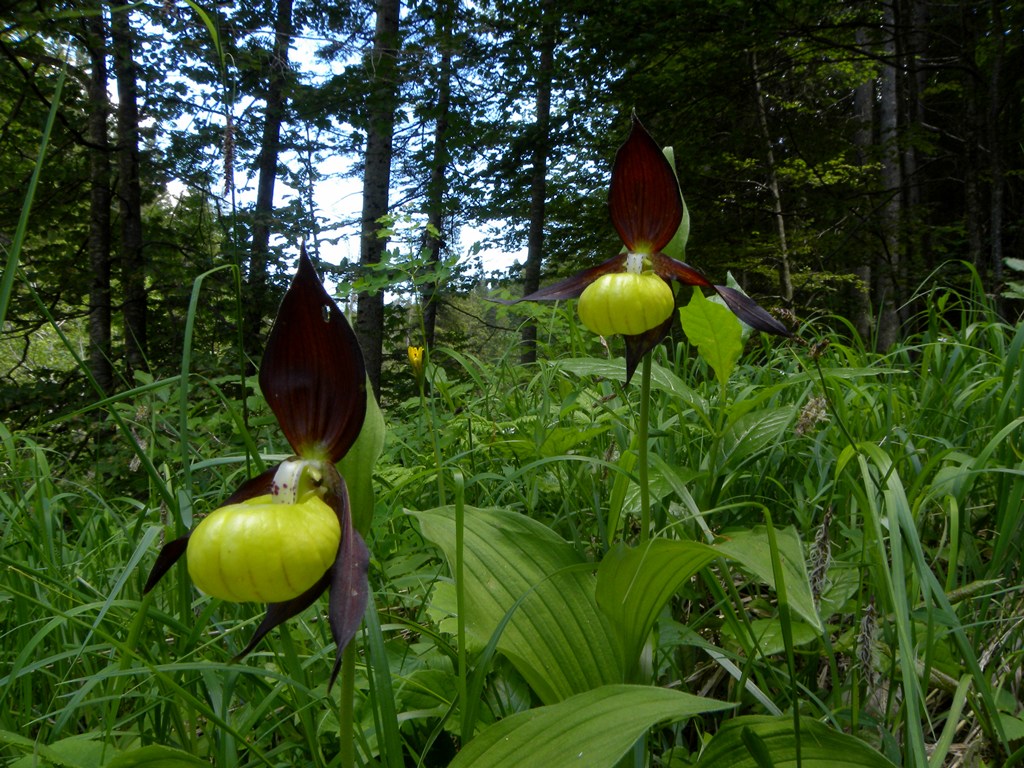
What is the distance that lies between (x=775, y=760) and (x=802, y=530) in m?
0.70

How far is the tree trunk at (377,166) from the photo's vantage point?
4.68 metres

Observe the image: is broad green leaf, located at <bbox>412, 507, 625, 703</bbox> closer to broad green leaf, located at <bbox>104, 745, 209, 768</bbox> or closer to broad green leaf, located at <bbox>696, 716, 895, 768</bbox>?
broad green leaf, located at <bbox>696, 716, 895, 768</bbox>

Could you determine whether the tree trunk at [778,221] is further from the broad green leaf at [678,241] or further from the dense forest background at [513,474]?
the broad green leaf at [678,241]

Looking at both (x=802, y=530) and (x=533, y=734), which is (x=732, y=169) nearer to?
(x=802, y=530)

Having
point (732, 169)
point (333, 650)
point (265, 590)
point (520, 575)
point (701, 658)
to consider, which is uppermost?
point (732, 169)

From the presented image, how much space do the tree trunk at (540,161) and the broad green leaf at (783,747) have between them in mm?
2905

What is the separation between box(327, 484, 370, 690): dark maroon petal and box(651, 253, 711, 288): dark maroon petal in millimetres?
822

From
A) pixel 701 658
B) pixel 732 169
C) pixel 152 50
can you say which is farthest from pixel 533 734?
pixel 732 169

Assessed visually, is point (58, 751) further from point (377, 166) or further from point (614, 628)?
point (377, 166)

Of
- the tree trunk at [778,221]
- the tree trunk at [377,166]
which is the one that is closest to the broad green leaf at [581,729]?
the tree trunk at [377,166]

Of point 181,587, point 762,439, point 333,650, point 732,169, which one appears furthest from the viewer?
point 732,169

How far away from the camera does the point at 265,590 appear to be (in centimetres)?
66

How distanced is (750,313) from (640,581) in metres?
0.55

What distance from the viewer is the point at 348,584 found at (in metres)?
0.68
